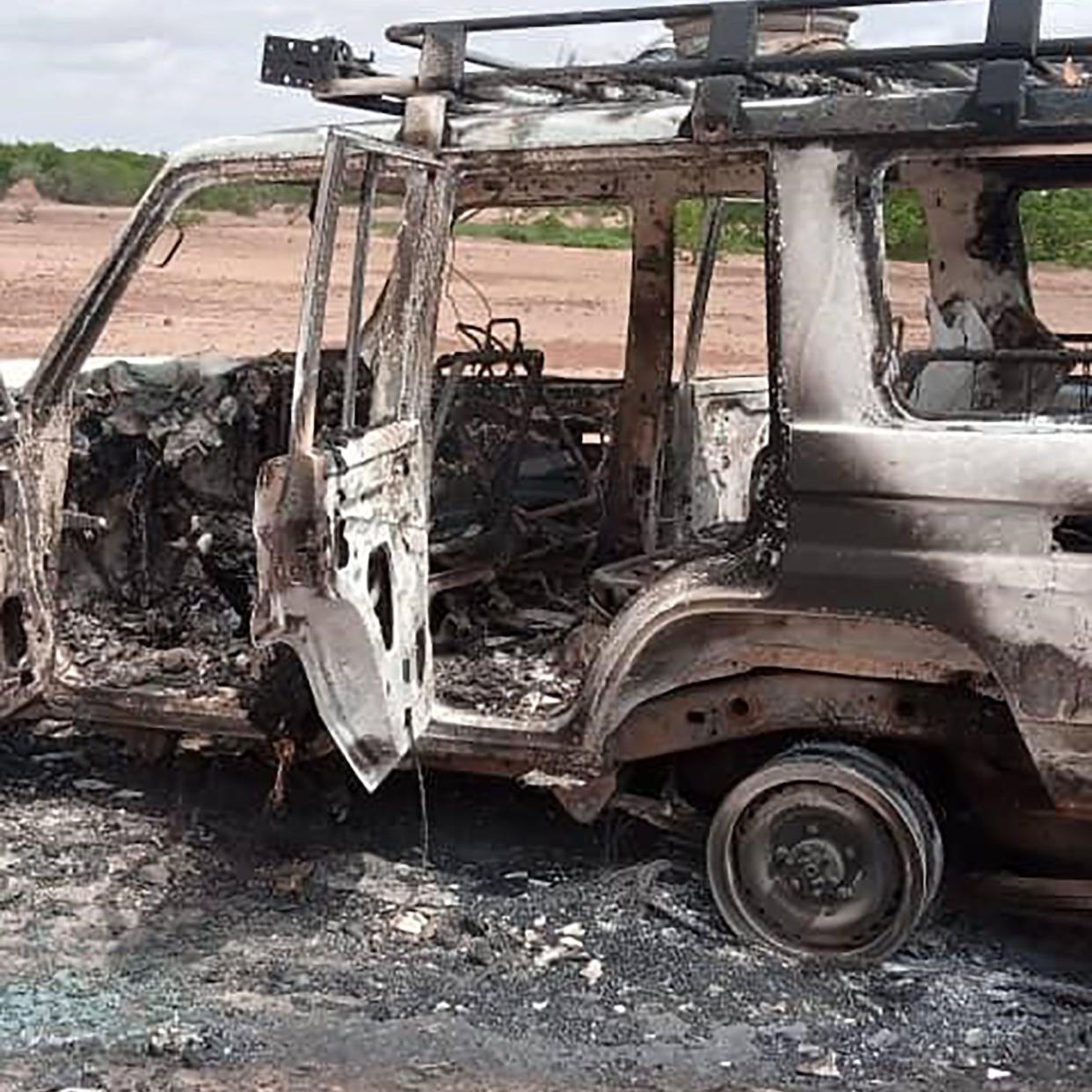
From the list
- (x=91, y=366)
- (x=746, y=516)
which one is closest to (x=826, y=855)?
(x=746, y=516)

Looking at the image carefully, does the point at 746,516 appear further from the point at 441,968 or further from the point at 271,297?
the point at 271,297

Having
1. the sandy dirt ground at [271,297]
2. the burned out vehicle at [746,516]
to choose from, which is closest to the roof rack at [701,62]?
the burned out vehicle at [746,516]

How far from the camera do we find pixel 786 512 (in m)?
4.82

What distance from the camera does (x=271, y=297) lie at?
25062mm

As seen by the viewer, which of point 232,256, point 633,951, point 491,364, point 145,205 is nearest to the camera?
point 633,951

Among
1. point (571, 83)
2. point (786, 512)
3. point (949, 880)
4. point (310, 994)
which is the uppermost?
point (571, 83)

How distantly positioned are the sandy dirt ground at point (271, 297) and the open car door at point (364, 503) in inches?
132

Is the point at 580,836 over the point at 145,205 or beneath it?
beneath

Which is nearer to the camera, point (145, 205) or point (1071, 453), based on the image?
point (1071, 453)

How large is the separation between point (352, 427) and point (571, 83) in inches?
43.1

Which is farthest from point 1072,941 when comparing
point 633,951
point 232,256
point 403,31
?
point 232,256

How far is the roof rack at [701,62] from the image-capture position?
464 centimetres

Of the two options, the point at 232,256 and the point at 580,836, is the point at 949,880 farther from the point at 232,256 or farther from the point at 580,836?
the point at 232,256

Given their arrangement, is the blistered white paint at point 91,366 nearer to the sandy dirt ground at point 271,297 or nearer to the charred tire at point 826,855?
the sandy dirt ground at point 271,297
